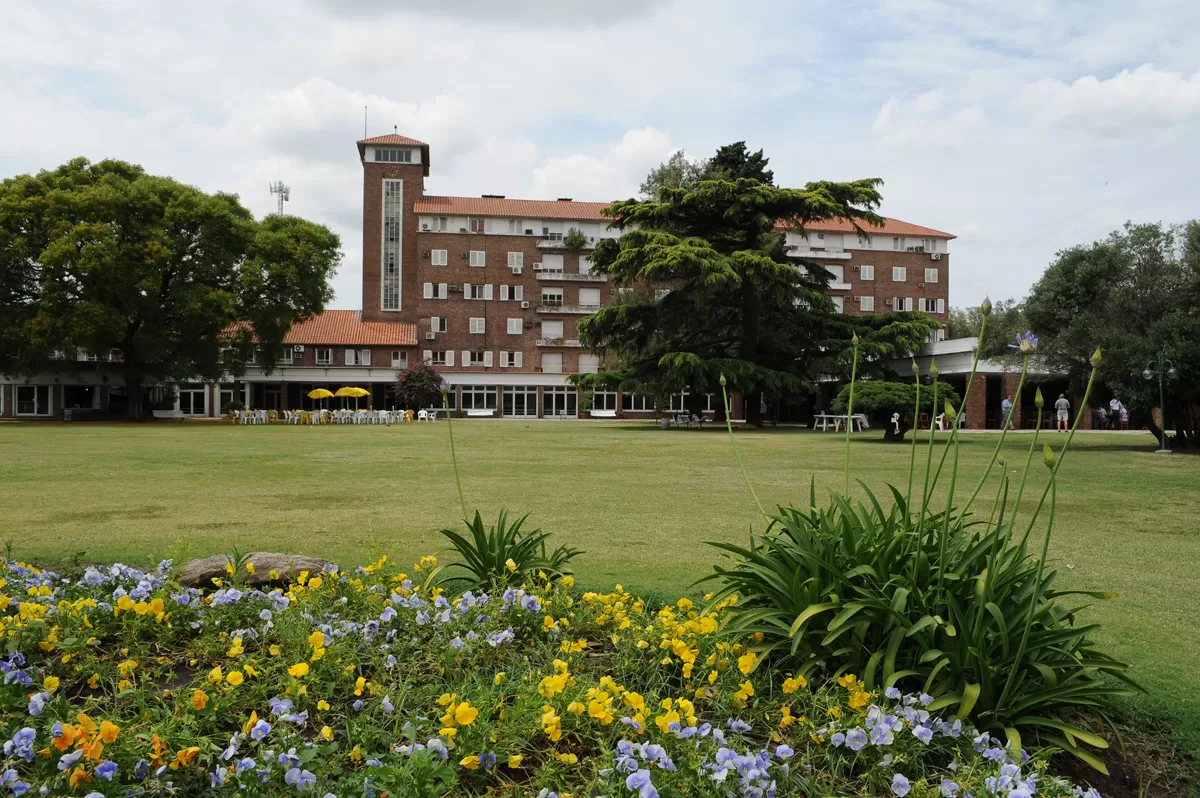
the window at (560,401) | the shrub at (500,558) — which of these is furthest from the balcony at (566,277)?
the shrub at (500,558)

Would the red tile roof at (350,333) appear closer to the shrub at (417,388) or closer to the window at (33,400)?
the shrub at (417,388)

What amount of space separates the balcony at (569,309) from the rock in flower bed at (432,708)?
204 ft

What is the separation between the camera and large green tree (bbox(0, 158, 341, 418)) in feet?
129

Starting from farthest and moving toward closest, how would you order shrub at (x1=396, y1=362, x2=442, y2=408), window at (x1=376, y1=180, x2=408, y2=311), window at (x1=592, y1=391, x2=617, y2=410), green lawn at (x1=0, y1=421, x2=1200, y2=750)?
window at (x1=376, y1=180, x2=408, y2=311) → window at (x1=592, y1=391, x2=617, y2=410) → shrub at (x1=396, y1=362, x2=442, y2=408) → green lawn at (x1=0, y1=421, x2=1200, y2=750)

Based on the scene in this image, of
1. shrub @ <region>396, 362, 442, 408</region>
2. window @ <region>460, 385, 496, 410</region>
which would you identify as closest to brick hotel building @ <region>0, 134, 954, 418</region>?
window @ <region>460, 385, 496, 410</region>

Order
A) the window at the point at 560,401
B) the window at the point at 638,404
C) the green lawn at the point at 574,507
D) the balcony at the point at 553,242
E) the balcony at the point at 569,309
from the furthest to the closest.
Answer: the balcony at the point at 553,242 < the balcony at the point at 569,309 < the window at the point at 560,401 < the window at the point at 638,404 < the green lawn at the point at 574,507

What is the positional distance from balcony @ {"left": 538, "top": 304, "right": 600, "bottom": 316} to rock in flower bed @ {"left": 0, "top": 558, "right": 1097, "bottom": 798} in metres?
62.1

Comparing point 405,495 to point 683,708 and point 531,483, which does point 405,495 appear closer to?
point 531,483

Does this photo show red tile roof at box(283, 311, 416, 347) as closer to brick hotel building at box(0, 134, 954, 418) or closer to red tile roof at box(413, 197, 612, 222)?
brick hotel building at box(0, 134, 954, 418)

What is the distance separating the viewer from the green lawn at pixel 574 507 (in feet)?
19.5

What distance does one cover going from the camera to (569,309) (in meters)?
65.8

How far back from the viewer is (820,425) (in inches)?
1539

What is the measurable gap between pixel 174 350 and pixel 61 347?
184 inches

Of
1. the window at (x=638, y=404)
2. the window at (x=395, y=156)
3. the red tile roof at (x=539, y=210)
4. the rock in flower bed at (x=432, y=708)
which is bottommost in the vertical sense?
the rock in flower bed at (x=432, y=708)
